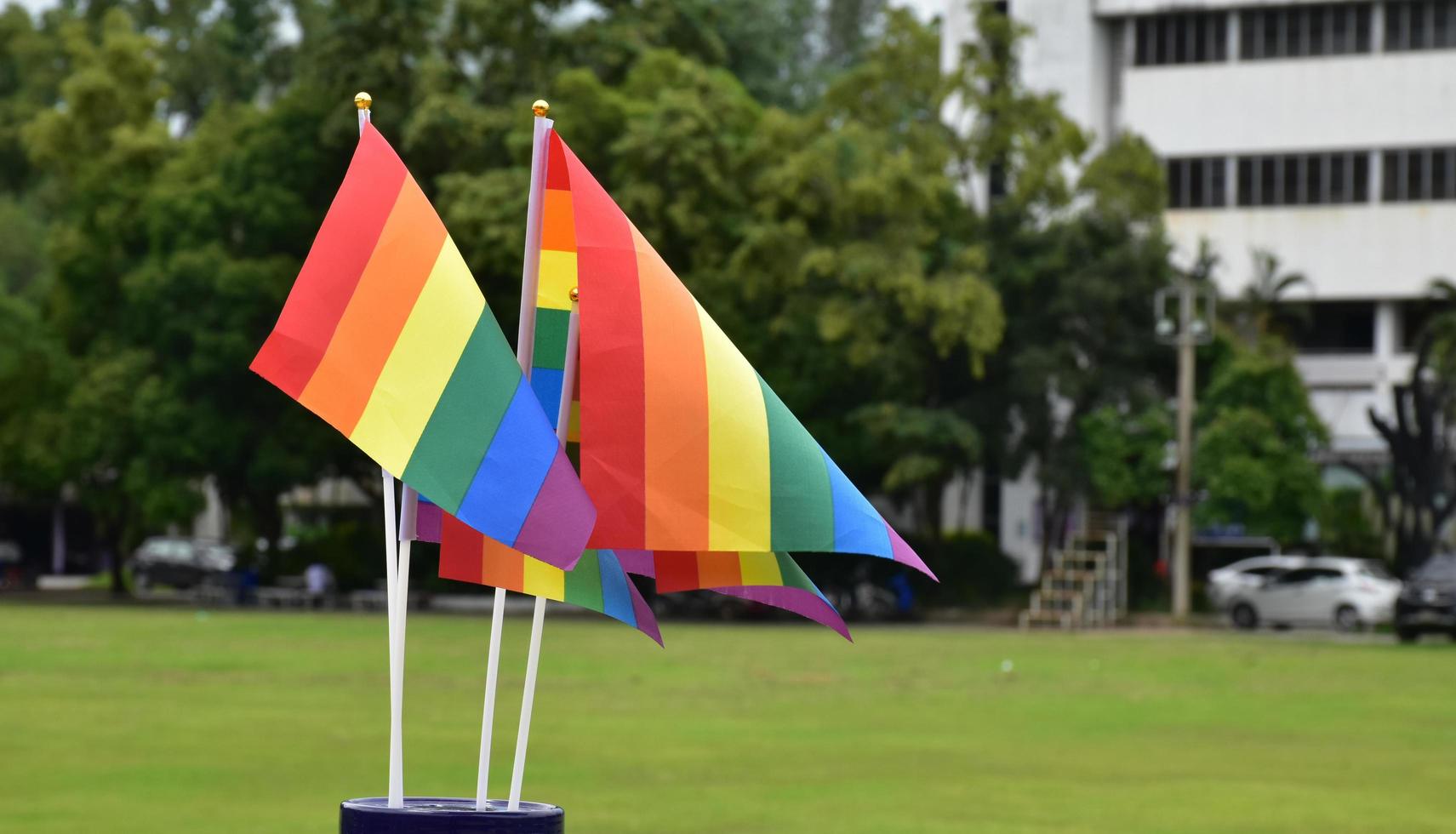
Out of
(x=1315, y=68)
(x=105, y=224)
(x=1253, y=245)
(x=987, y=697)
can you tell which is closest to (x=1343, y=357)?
(x=1253, y=245)

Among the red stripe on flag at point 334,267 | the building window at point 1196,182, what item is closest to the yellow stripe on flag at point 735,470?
the red stripe on flag at point 334,267

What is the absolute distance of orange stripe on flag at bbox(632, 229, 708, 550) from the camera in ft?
21.7

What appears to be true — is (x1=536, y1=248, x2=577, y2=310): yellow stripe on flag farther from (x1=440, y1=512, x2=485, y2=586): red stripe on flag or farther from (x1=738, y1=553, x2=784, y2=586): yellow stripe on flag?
(x1=738, y1=553, x2=784, y2=586): yellow stripe on flag

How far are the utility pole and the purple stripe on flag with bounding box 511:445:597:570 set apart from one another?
40.9m

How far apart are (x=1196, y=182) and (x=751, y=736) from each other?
41.0 meters

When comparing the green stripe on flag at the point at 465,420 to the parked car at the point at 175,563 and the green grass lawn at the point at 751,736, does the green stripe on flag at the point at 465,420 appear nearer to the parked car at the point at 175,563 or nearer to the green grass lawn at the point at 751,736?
the green grass lawn at the point at 751,736

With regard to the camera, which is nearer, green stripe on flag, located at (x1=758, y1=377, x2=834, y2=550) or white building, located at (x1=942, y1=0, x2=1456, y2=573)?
green stripe on flag, located at (x1=758, y1=377, x2=834, y2=550)

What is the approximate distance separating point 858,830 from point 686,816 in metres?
1.15

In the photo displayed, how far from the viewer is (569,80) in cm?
4919

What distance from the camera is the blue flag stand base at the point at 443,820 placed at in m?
6.55

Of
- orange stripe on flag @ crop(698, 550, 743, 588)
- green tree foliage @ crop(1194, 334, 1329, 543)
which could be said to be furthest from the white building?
orange stripe on flag @ crop(698, 550, 743, 588)

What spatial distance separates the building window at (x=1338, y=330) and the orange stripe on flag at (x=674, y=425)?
172 feet

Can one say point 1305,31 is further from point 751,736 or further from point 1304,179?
point 751,736

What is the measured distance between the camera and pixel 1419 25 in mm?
55781
